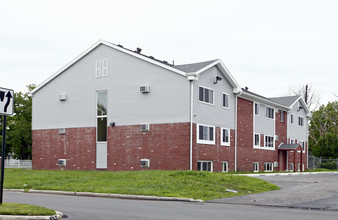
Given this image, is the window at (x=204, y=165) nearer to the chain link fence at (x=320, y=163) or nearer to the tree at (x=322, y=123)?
the chain link fence at (x=320, y=163)

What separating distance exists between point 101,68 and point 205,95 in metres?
8.64

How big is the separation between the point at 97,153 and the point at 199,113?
8.92 meters

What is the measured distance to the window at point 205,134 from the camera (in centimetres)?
3156

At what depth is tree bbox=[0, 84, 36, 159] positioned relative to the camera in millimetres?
59666

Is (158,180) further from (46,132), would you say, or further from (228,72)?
(46,132)

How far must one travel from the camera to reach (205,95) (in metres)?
32.6

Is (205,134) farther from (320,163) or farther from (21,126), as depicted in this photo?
(21,126)

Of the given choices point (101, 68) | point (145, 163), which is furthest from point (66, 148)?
point (145, 163)

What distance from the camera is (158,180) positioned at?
2042 centimetres

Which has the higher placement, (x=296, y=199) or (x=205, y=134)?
(x=205, y=134)

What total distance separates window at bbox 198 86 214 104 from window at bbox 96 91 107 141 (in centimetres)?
770

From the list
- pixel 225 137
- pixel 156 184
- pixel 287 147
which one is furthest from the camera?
pixel 287 147


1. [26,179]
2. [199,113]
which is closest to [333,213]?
[26,179]

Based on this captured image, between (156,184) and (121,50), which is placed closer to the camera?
(156,184)
